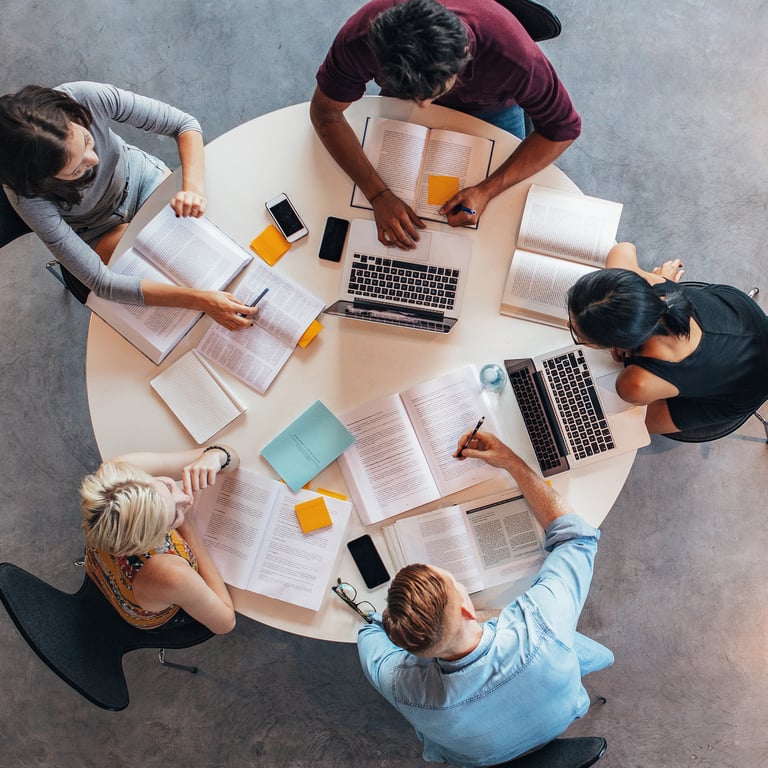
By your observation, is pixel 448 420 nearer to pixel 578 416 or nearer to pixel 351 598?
pixel 578 416

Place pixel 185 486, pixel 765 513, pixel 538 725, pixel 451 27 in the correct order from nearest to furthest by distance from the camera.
Answer: pixel 451 27 < pixel 538 725 < pixel 185 486 < pixel 765 513

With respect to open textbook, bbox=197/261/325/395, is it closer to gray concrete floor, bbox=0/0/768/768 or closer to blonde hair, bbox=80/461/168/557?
blonde hair, bbox=80/461/168/557

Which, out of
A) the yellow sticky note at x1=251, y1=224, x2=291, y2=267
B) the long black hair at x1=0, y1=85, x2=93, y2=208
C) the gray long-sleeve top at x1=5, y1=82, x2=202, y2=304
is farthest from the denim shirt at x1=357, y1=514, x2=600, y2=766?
the long black hair at x1=0, y1=85, x2=93, y2=208

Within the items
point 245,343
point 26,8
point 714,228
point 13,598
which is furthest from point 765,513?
point 26,8

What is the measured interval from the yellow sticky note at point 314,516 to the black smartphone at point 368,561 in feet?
0.32

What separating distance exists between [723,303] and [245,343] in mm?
1417

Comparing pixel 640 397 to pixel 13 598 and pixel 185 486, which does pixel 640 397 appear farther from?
pixel 13 598

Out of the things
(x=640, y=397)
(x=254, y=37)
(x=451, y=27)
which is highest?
(x=451, y=27)

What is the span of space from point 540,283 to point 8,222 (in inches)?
61.3

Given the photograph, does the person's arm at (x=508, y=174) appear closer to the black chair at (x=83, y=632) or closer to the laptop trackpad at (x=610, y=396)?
the laptop trackpad at (x=610, y=396)

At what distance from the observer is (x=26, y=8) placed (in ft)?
9.15

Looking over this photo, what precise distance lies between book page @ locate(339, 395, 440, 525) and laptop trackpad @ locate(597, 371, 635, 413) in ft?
1.77

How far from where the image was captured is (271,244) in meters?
1.90

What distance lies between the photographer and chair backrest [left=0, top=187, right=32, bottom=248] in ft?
6.06
